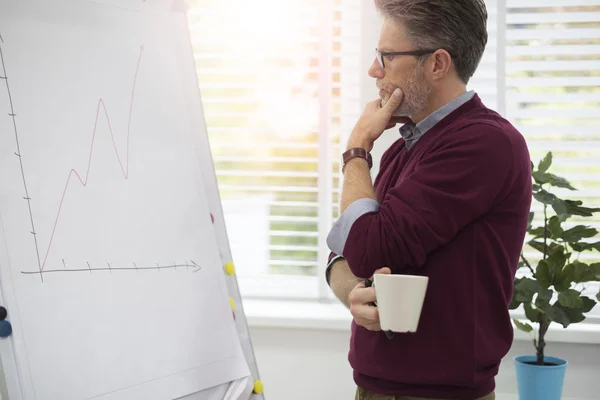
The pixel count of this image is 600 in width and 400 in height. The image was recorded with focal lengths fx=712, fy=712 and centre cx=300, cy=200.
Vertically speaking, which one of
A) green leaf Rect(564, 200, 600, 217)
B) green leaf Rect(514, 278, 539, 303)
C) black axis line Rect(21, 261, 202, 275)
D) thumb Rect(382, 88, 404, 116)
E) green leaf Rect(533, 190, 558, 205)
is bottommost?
green leaf Rect(514, 278, 539, 303)

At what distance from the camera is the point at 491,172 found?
124 centimetres

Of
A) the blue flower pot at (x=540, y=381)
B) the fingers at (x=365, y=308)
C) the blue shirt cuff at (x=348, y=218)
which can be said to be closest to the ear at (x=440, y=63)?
the blue shirt cuff at (x=348, y=218)

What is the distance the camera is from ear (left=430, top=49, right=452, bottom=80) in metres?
1.33

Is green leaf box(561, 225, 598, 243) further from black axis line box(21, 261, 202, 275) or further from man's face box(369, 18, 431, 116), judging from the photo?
black axis line box(21, 261, 202, 275)

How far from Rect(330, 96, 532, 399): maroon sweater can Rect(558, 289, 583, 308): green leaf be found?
839mm

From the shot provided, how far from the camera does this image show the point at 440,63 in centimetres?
135

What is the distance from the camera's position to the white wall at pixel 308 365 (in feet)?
8.16

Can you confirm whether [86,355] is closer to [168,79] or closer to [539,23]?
[168,79]

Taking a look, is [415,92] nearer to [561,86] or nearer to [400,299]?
[400,299]

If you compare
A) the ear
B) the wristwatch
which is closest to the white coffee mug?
the wristwatch

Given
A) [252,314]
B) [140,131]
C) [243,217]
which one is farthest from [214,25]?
[140,131]

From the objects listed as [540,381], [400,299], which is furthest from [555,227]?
[400,299]

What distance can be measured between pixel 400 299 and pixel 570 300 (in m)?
1.19

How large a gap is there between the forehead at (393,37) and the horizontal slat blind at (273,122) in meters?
1.24
